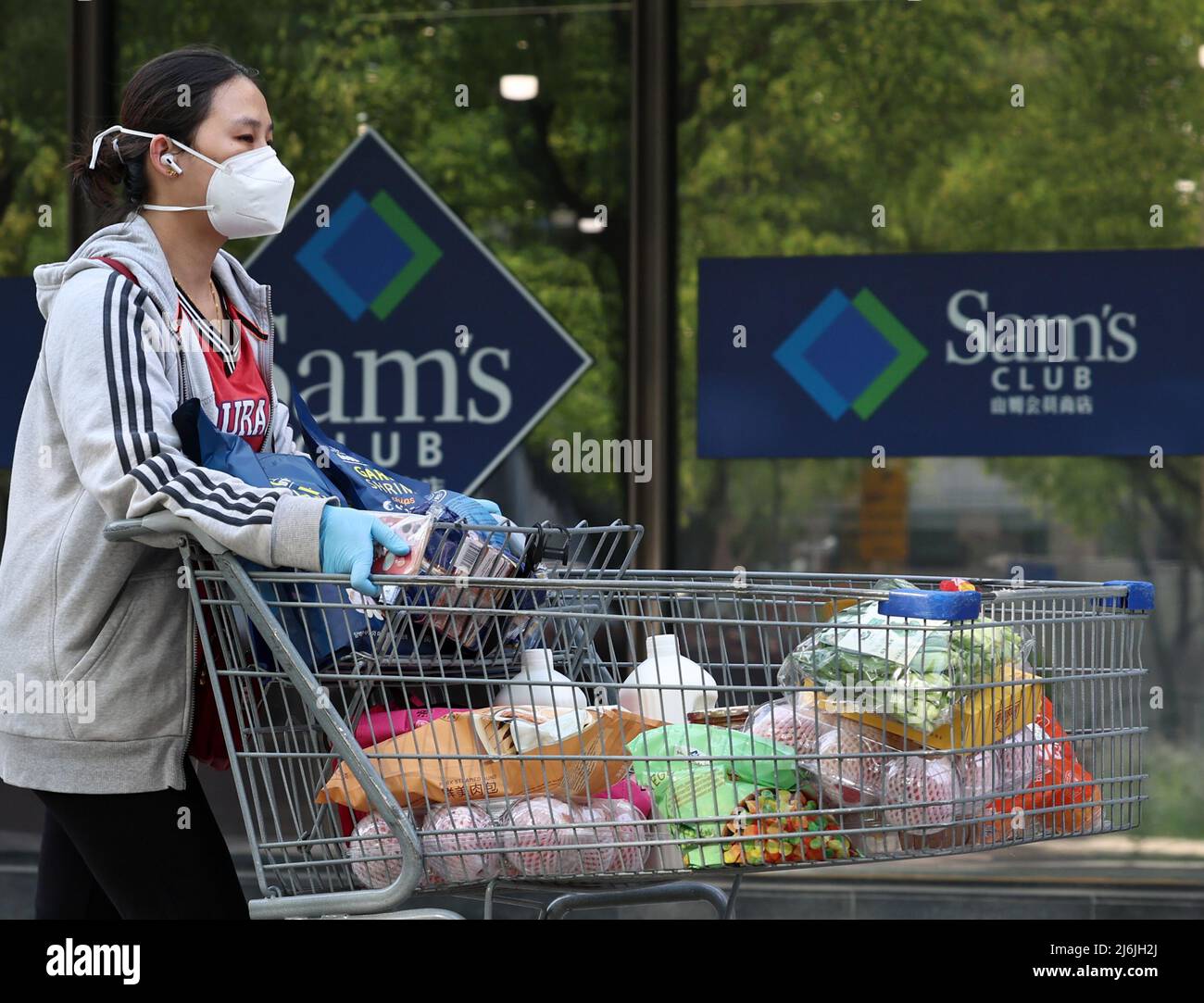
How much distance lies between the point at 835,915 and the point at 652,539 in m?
1.49

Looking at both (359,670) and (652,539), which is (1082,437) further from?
(359,670)

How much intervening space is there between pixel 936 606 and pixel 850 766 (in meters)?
0.33

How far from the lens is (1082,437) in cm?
546

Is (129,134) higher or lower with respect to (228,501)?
higher

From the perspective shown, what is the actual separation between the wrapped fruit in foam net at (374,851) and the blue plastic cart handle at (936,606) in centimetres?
82

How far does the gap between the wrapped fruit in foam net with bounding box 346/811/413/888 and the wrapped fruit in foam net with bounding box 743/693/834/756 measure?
582 millimetres

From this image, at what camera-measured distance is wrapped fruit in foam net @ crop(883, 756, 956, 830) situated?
8.10 feet

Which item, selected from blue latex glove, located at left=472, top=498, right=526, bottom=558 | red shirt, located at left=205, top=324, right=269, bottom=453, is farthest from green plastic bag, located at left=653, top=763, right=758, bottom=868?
red shirt, located at left=205, top=324, right=269, bottom=453

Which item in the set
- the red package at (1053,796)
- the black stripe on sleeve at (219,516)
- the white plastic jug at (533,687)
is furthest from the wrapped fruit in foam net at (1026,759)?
the black stripe on sleeve at (219,516)

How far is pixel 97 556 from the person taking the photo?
254 cm
